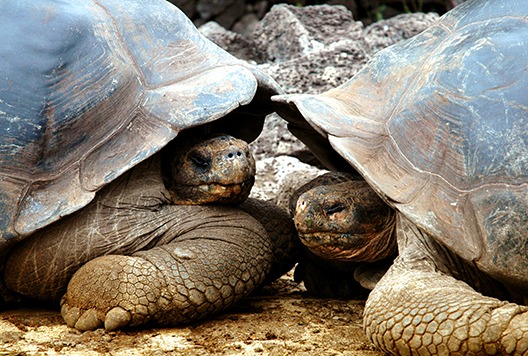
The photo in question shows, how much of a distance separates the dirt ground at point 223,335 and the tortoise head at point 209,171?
0.47 metres

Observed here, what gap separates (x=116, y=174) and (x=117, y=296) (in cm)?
46

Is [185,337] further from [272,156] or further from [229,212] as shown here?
[272,156]

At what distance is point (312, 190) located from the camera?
10.9 ft

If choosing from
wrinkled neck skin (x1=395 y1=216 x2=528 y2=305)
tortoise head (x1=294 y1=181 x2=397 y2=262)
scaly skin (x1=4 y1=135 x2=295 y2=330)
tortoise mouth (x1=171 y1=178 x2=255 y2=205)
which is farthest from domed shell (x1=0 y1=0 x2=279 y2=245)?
wrinkled neck skin (x1=395 y1=216 x2=528 y2=305)

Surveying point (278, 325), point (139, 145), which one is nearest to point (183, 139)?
point (139, 145)

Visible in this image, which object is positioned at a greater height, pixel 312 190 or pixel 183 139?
pixel 183 139

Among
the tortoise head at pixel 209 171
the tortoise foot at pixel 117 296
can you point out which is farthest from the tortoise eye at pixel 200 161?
the tortoise foot at pixel 117 296

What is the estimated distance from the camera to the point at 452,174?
2.95 meters

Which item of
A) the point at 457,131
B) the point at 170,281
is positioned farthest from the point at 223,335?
the point at 457,131

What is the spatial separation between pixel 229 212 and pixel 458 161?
38.5 inches

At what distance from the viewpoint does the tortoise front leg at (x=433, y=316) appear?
2.49m

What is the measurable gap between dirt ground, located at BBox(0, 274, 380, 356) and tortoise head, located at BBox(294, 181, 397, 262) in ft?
0.90

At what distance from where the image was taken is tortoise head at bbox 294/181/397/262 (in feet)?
10.6

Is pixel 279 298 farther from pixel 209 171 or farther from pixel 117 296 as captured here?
pixel 117 296
